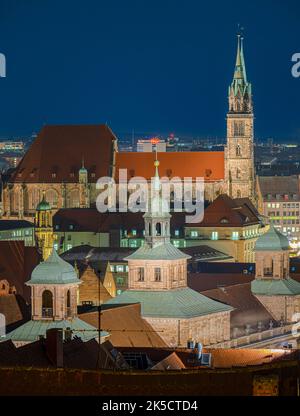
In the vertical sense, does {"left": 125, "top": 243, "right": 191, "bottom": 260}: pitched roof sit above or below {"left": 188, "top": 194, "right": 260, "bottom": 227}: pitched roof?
below

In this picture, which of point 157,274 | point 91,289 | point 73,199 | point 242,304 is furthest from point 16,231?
point 157,274

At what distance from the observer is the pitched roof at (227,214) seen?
437ft

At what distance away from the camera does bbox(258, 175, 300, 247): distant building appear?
188000 mm

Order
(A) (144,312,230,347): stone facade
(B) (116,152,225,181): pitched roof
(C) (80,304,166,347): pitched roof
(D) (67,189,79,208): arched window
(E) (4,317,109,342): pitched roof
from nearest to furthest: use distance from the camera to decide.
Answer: (E) (4,317,109,342): pitched roof
(C) (80,304,166,347): pitched roof
(A) (144,312,230,347): stone facade
(D) (67,189,79,208): arched window
(B) (116,152,225,181): pitched roof

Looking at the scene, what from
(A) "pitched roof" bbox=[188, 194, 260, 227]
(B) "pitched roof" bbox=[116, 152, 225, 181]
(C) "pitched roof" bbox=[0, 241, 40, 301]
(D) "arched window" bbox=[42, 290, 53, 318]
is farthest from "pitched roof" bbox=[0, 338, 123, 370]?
(B) "pitched roof" bbox=[116, 152, 225, 181]

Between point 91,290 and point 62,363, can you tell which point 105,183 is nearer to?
point 91,290

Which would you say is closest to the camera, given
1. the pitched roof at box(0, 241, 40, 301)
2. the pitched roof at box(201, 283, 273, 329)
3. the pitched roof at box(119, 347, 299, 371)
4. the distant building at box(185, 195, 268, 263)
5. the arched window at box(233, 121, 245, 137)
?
the pitched roof at box(119, 347, 299, 371)

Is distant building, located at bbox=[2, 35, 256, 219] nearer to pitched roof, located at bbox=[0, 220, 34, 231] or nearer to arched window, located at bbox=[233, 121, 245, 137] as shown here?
arched window, located at bbox=[233, 121, 245, 137]

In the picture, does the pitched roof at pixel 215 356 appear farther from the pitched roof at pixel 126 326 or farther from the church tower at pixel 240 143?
the church tower at pixel 240 143

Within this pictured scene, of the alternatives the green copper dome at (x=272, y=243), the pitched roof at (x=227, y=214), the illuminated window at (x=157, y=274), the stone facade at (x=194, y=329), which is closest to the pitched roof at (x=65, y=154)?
the pitched roof at (x=227, y=214)

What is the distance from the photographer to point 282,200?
628 ft

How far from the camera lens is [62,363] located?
54.8 meters
